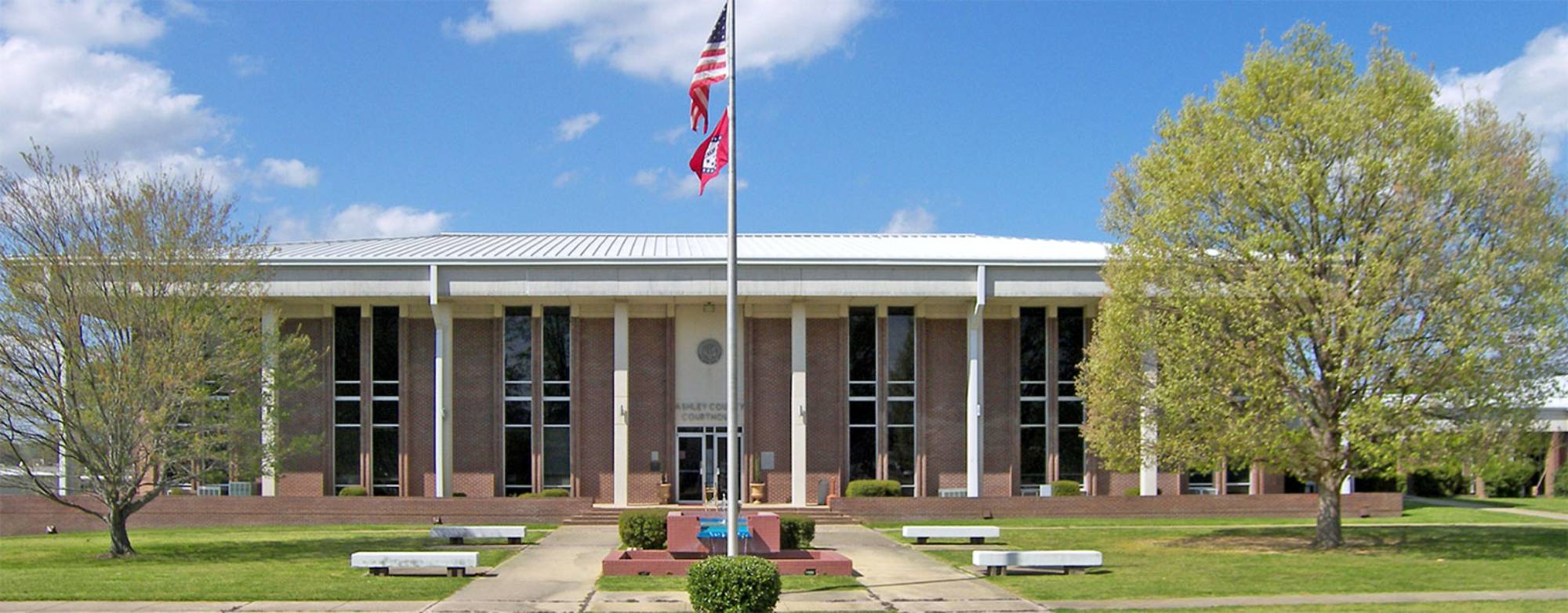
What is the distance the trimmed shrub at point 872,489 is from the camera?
3784 cm

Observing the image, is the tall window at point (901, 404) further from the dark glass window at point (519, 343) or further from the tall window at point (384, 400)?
the tall window at point (384, 400)

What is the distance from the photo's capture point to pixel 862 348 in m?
40.2

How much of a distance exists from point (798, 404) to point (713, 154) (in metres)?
19.2

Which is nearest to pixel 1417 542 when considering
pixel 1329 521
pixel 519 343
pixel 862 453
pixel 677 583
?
pixel 1329 521

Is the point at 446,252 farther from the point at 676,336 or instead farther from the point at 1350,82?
the point at 1350,82

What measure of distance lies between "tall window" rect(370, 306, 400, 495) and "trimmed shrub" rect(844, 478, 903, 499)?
14002mm

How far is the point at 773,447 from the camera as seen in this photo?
39.8 meters

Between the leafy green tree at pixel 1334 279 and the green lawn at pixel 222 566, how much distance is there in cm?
1468

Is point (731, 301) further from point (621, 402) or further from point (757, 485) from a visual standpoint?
point (757, 485)

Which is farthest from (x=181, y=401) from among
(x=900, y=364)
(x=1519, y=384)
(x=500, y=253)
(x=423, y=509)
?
(x=1519, y=384)

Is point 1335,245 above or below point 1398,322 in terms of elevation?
above

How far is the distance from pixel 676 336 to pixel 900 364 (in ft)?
23.1

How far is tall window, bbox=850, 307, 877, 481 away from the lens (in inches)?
1577

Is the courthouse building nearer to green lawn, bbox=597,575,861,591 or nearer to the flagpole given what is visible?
green lawn, bbox=597,575,861,591
